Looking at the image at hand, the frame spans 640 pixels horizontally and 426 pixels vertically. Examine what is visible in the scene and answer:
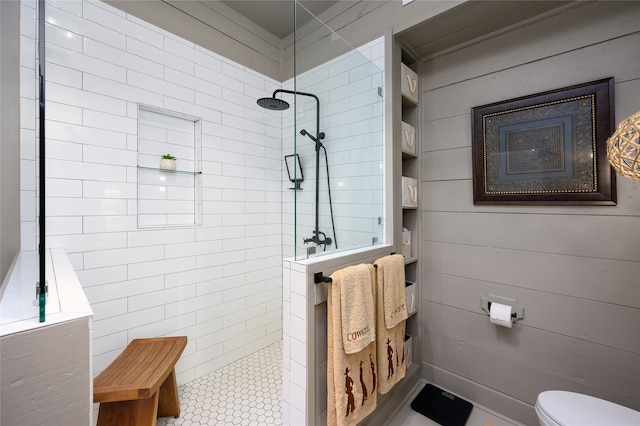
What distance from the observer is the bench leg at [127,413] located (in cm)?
125

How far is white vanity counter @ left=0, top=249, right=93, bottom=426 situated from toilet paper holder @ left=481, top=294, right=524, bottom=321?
1.89 m

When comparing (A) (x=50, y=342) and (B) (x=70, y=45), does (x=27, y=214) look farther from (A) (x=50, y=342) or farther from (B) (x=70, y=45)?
(A) (x=50, y=342)

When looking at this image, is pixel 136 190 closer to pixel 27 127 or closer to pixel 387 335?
pixel 27 127

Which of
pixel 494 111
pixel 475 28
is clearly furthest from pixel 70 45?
pixel 494 111

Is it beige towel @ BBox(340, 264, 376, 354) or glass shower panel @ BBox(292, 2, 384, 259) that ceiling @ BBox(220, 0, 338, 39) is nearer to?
glass shower panel @ BBox(292, 2, 384, 259)

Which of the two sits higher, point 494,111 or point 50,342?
point 494,111

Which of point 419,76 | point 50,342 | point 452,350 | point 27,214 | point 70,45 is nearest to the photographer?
point 50,342

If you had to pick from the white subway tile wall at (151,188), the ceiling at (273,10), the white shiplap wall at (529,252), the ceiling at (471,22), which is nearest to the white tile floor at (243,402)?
the white subway tile wall at (151,188)

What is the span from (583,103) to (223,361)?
2827mm

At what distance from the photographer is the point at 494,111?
1586 millimetres

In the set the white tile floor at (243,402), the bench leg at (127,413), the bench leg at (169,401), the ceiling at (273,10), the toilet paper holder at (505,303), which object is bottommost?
the white tile floor at (243,402)

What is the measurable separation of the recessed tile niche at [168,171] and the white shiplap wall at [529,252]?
1.71 m

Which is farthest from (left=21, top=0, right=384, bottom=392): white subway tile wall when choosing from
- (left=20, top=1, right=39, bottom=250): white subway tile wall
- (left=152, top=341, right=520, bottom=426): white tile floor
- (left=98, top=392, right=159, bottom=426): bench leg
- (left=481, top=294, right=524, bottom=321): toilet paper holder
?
(left=481, top=294, right=524, bottom=321): toilet paper holder

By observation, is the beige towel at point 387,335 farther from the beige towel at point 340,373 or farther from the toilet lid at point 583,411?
the toilet lid at point 583,411
